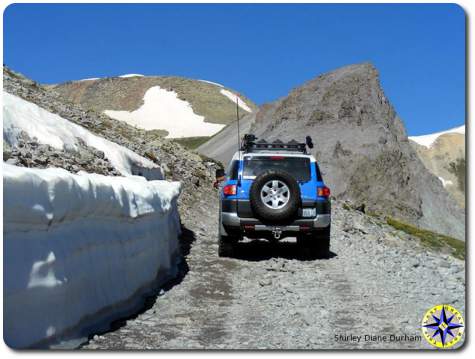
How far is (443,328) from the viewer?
6.20 m

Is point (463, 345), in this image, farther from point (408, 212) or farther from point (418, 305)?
point (408, 212)

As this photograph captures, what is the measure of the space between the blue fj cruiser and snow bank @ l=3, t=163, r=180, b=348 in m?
3.60

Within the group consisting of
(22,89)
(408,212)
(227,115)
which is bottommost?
(408,212)

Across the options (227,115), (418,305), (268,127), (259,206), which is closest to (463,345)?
(418,305)

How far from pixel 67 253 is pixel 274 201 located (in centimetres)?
668

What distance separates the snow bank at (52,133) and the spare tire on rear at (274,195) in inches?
175

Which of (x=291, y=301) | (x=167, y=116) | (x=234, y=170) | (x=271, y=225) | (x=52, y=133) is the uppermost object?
(x=167, y=116)

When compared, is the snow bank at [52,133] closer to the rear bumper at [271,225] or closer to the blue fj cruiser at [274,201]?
the blue fj cruiser at [274,201]

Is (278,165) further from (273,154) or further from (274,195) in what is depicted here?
(274,195)

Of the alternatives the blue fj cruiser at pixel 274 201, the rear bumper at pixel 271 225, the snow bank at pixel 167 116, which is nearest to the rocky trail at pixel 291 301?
the blue fj cruiser at pixel 274 201

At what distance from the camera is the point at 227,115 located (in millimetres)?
150125

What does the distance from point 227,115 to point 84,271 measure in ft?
473

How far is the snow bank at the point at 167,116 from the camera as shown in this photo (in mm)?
141875

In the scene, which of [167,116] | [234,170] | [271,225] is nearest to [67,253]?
[271,225]
